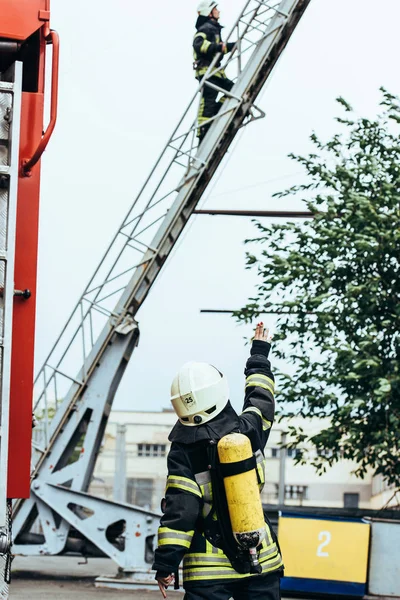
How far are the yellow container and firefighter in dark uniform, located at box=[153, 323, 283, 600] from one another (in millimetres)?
106

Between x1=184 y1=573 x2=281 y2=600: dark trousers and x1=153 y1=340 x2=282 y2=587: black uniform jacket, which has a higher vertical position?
x1=153 y1=340 x2=282 y2=587: black uniform jacket

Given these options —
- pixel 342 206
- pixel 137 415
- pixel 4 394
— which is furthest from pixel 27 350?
pixel 137 415

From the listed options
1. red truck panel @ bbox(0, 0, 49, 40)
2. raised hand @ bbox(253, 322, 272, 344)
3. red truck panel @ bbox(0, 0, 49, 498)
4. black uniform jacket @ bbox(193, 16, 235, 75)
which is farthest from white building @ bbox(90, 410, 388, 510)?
red truck panel @ bbox(0, 0, 49, 40)

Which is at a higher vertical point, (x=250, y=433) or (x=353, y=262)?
(x=353, y=262)

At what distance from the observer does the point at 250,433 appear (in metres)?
5.04

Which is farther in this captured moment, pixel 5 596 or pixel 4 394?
pixel 5 596

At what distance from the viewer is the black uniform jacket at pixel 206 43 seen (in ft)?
40.2

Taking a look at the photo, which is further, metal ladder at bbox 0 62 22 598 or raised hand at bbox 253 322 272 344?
raised hand at bbox 253 322 272 344

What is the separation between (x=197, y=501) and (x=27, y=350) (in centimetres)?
109

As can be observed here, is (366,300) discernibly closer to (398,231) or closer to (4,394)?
(398,231)

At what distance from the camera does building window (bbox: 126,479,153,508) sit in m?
19.2

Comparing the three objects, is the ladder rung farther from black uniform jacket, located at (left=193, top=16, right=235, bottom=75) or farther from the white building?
the white building

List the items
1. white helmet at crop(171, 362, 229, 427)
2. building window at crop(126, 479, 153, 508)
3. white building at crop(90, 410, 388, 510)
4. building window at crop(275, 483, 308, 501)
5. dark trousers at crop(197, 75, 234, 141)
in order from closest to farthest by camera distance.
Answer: white helmet at crop(171, 362, 229, 427) < dark trousers at crop(197, 75, 234, 141) < white building at crop(90, 410, 388, 510) < building window at crop(275, 483, 308, 501) < building window at crop(126, 479, 153, 508)

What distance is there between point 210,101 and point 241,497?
8.18 metres
